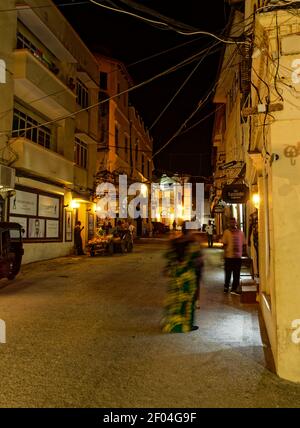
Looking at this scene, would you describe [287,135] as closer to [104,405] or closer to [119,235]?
[104,405]

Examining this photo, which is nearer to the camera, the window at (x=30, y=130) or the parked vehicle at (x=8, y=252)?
the parked vehicle at (x=8, y=252)

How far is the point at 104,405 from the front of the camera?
12.5 ft

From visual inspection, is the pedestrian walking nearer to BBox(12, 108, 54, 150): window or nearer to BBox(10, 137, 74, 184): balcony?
BBox(12, 108, 54, 150): window

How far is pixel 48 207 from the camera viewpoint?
61.7 ft

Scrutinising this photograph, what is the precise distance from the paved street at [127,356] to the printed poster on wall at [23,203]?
21.6ft

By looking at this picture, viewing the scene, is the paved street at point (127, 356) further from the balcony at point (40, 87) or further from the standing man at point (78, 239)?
the standing man at point (78, 239)

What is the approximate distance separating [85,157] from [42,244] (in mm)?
7980

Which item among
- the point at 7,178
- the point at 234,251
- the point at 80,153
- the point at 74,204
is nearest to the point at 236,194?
the point at 234,251

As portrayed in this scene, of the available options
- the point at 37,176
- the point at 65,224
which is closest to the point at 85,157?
the point at 65,224

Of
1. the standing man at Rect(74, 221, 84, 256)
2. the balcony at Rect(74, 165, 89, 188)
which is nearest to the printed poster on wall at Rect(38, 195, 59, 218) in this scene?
the standing man at Rect(74, 221, 84, 256)

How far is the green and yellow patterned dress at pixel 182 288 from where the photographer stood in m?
6.28

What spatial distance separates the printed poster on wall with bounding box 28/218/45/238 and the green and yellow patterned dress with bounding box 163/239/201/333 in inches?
475

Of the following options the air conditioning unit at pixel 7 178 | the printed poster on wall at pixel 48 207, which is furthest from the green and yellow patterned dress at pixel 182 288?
the printed poster on wall at pixel 48 207

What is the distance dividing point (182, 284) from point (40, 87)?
1293 centimetres
